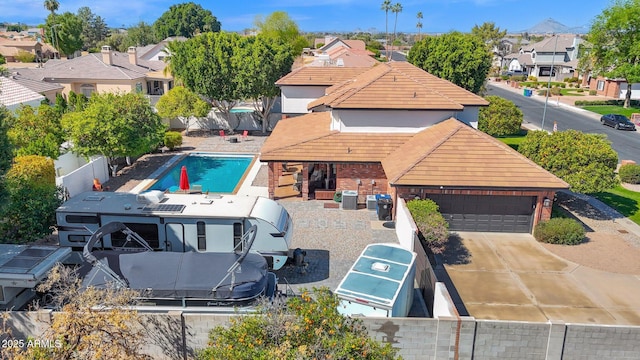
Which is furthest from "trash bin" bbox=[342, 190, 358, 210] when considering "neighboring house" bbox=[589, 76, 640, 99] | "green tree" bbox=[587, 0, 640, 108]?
"neighboring house" bbox=[589, 76, 640, 99]

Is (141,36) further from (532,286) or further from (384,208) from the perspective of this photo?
(532,286)

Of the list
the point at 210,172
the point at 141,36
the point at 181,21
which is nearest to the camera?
the point at 210,172

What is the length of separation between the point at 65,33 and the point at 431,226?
98.0 metres

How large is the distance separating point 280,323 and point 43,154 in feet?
69.8

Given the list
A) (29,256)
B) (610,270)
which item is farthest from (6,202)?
(610,270)

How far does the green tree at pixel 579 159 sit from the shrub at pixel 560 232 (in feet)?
9.66

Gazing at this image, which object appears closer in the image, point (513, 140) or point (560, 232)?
point (560, 232)

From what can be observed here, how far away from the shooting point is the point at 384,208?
22266 millimetres

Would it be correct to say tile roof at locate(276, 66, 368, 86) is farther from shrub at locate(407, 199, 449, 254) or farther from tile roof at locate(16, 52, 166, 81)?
shrub at locate(407, 199, 449, 254)

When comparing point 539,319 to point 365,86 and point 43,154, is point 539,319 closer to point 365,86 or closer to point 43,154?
point 365,86

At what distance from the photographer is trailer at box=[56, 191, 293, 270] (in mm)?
16125

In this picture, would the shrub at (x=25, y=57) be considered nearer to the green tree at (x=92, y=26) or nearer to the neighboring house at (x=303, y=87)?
the green tree at (x=92, y=26)

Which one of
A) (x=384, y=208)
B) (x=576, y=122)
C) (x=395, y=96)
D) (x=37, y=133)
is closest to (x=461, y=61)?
(x=576, y=122)

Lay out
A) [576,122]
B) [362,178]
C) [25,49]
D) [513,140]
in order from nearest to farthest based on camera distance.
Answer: [362,178] < [513,140] < [576,122] < [25,49]
